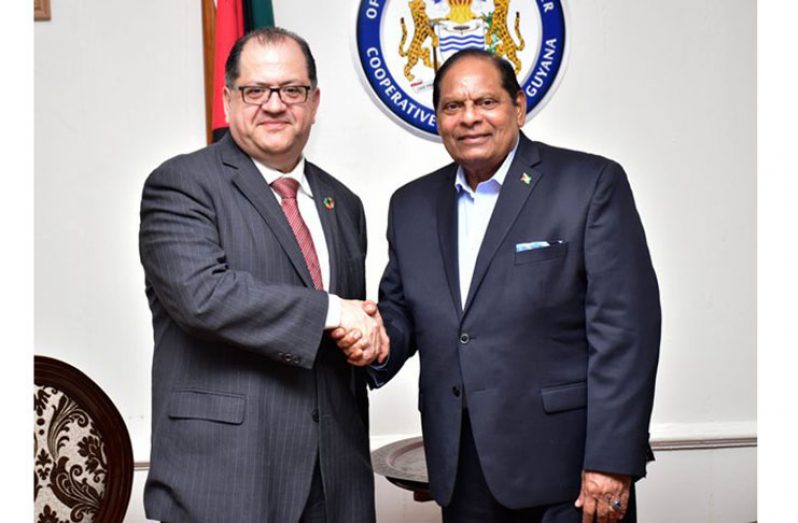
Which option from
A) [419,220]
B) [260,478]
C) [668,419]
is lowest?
[668,419]

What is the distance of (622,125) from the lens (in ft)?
13.0

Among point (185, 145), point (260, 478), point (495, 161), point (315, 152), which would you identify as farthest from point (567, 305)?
point (185, 145)

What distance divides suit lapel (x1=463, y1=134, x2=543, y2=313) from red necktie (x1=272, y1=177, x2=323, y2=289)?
363mm

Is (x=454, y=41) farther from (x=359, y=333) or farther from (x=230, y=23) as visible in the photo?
(x=359, y=333)

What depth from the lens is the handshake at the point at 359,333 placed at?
2.02 metres

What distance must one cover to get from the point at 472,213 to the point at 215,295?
0.70m

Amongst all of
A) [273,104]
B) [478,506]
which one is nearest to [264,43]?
[273,104]

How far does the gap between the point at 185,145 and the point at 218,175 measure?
179cm

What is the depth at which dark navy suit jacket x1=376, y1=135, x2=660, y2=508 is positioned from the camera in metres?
2.01

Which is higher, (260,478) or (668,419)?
(260,478)

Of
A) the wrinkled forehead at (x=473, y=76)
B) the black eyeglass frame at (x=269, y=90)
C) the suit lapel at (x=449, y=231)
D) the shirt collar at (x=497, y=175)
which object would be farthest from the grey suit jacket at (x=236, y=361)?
the wrinkled forehead at (x=473, y=76)

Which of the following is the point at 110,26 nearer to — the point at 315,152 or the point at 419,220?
the point at 315,152

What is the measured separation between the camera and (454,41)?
394 centimetres

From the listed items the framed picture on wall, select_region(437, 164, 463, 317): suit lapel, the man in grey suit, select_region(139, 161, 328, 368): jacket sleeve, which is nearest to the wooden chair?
the man in grey suit
